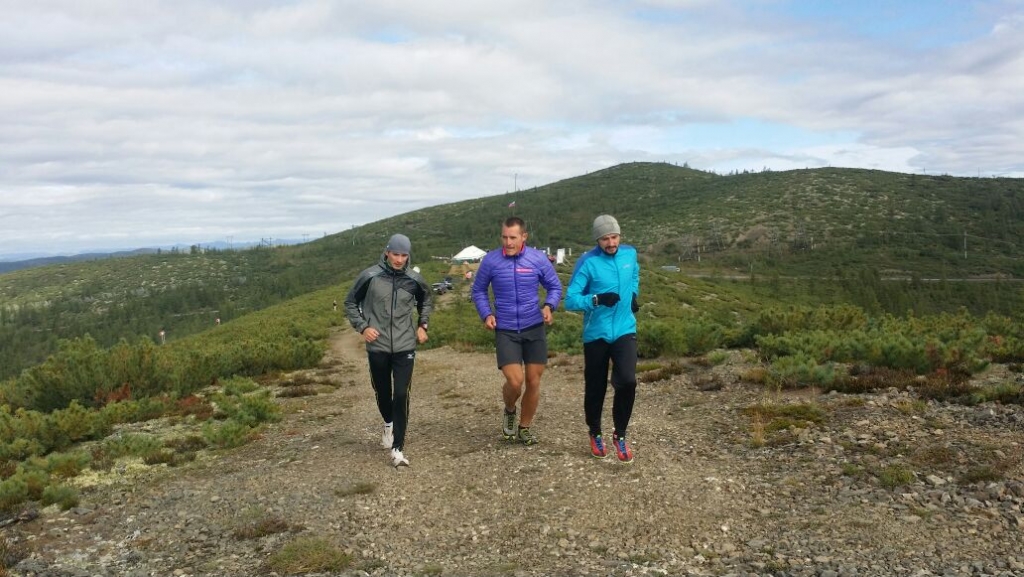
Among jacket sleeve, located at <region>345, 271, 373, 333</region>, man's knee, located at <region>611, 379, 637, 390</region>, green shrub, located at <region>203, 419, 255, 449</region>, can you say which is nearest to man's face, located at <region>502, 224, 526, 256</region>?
jacket sleeve, located at <region>345, 271, 373, 333</region>

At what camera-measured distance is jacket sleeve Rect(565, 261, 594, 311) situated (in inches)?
249

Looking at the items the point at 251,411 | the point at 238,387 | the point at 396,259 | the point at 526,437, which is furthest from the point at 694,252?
the point at 396,259

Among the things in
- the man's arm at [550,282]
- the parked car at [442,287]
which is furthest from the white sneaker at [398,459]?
the parked car at [442,287]

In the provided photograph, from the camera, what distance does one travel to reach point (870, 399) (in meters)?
8.15

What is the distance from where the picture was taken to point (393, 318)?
276 inches

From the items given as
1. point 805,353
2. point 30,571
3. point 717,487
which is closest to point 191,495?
point 30,571

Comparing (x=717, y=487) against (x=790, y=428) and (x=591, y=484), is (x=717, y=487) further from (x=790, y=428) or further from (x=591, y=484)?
(x=790, y=428)

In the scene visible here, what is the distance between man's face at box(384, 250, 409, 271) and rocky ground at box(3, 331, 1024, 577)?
2218 mm

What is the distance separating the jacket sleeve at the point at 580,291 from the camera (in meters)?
6.33

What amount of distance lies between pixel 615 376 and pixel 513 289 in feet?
4.57

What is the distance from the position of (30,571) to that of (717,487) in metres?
5.63

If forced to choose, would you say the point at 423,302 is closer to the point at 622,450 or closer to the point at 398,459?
the point at 398,459

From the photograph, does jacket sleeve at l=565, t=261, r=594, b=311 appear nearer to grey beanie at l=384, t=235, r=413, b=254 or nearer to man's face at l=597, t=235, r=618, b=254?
man's face at l=597, t=235, r=618, b=254

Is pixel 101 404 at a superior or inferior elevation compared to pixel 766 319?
inferior
